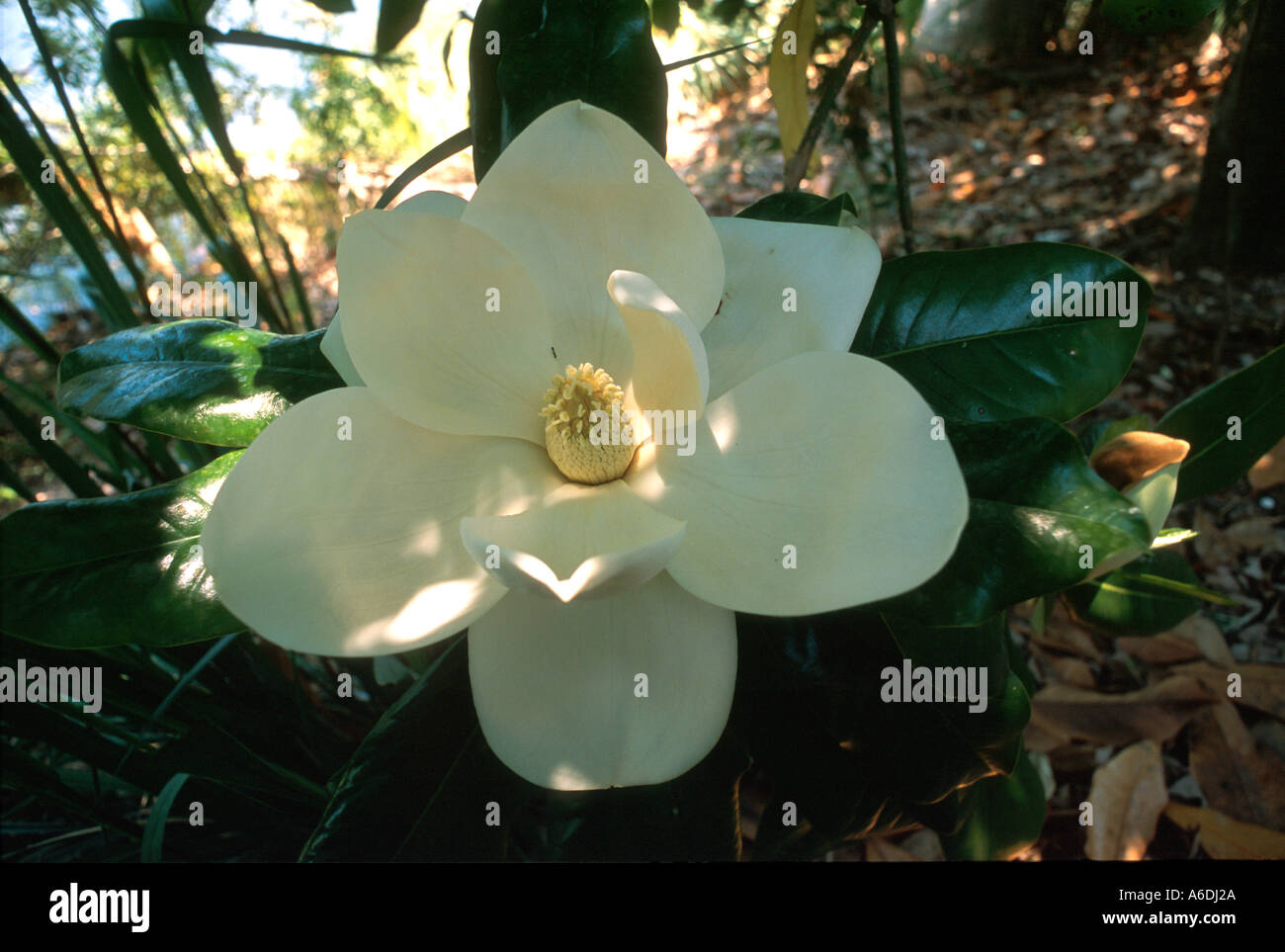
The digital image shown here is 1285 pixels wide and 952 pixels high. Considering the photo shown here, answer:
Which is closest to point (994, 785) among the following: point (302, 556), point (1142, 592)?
point (1142, 592)

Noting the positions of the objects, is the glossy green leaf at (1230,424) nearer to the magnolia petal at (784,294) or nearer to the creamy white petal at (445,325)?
the magnolia petal at (784,294)

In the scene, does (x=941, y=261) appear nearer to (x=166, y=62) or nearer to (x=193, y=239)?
(x=166, y=62)

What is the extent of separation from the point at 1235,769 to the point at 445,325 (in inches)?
36.4

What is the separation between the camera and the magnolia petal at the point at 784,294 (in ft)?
1.65

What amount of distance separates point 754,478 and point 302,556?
0.24 meters

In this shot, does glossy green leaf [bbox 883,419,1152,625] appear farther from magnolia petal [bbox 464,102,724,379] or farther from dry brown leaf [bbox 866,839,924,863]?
dry brown leaf [bbox 866,839,924,863]

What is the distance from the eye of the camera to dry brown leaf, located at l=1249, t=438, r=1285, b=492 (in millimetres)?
1229

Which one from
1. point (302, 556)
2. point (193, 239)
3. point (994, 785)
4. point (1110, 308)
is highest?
point (193, 239)

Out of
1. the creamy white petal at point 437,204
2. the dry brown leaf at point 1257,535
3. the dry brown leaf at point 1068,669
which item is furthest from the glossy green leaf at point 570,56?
the dry brown leaf at point 1257,535

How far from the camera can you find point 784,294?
516 mm

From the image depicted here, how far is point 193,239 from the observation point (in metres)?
1.81

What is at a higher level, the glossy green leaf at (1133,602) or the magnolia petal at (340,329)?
the magnolia petal at (340,329)

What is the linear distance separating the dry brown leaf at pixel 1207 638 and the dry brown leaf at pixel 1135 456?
49 centimetres

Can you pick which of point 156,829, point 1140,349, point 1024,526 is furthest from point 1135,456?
point 1140,349
